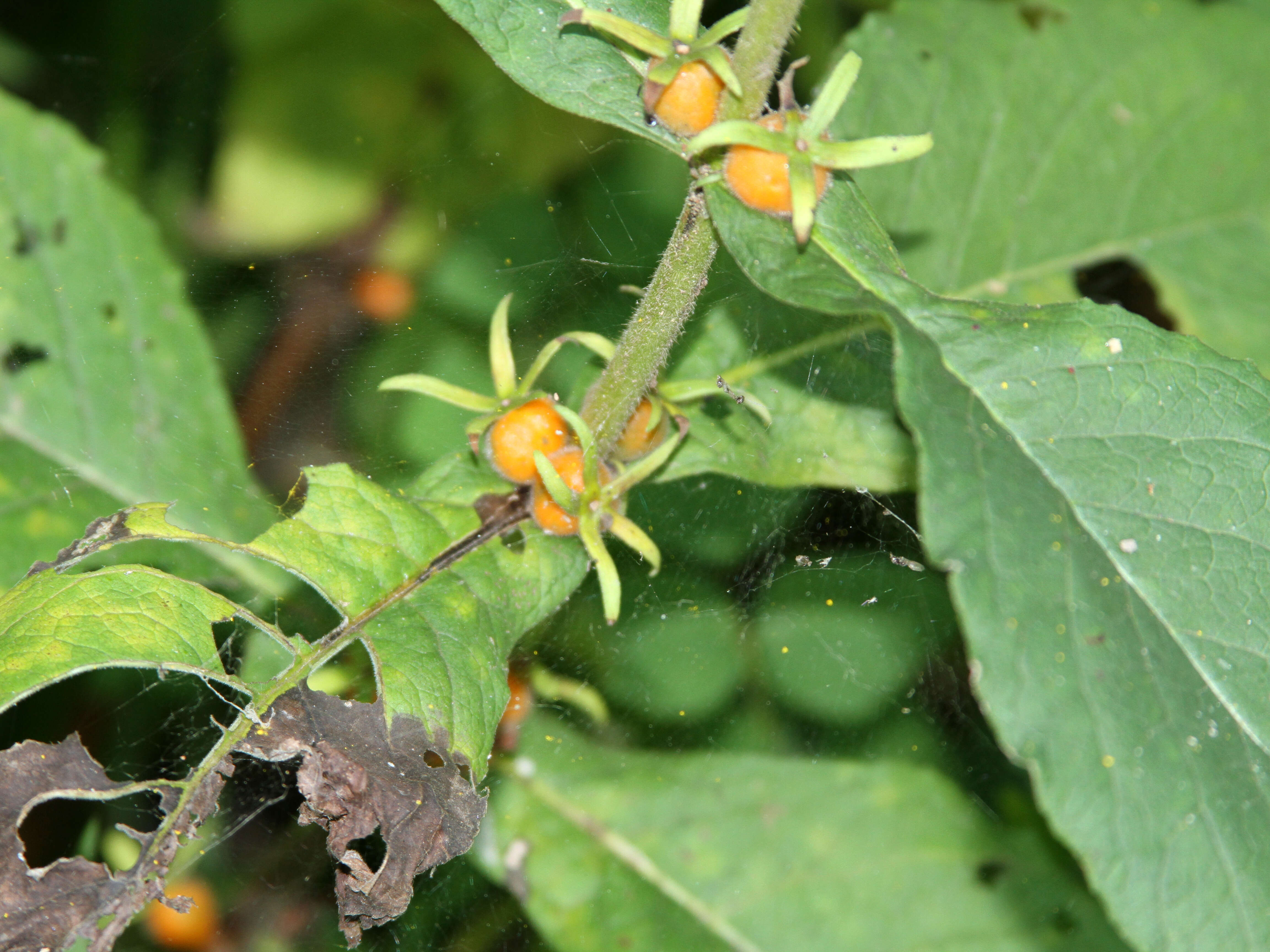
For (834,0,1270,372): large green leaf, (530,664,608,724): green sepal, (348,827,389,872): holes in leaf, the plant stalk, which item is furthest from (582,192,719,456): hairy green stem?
(834,0,1270,372): large green leaf

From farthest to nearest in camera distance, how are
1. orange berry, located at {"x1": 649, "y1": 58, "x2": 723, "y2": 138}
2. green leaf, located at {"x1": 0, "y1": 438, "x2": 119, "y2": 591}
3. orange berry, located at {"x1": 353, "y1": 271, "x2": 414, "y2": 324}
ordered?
green leaf, located at {"x1": 0, "y1": 438, "x2": 119, "y2": 591}, orange berry, located at {"x1": 353, "y1": 271, "x2": 414, "y2": 324}, orange berry, located at {"x1": 649, "y1": 58, "x2": 723, "y2": 138}

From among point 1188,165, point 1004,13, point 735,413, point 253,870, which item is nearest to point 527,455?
point 735,413

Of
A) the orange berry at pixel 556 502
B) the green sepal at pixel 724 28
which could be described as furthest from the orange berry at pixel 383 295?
the green sepal at pixel 724 28

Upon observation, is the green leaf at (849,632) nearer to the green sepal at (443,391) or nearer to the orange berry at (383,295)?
the green sepal at (443,391)

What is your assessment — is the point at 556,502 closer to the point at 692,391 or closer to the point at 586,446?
the point at 586,446

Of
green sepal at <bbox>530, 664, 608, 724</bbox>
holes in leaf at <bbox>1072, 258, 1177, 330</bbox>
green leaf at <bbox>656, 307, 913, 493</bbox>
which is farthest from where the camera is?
holes in leaf at <bbox>1072, 258, 1177, 330</bbox>

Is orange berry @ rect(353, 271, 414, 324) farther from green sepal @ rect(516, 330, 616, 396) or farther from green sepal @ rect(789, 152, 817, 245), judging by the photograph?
green sepal @ rect(789, 152, 817, 245)
